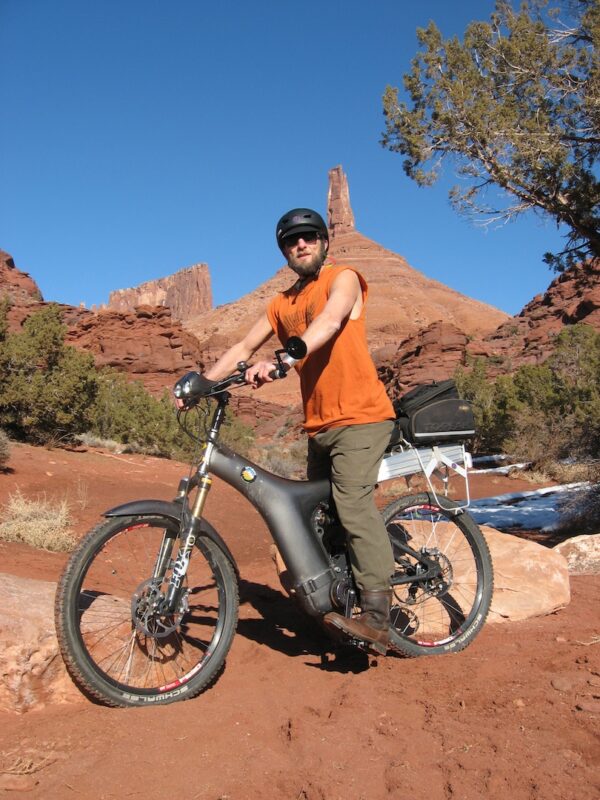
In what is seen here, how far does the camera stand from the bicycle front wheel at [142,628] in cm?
273

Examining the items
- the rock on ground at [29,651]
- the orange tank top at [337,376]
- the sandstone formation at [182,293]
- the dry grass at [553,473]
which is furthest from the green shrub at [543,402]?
the sandstone formation at [182,293]

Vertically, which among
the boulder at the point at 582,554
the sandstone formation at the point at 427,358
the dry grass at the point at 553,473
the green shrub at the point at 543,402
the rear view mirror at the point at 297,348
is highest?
the sandstone formation at the point at 427,358

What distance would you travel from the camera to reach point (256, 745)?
2416 millimetres

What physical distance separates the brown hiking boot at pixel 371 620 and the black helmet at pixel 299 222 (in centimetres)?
197

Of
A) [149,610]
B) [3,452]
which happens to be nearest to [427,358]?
[3,452]

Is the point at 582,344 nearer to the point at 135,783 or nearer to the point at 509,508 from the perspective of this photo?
the point at 509,508

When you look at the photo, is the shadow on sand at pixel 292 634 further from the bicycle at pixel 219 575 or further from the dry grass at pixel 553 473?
the dry grass at pixel 553 473

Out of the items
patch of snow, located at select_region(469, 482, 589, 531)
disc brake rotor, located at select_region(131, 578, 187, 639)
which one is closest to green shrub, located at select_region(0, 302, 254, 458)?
patch of snow, located at select_region(469, 482, 589, 531)

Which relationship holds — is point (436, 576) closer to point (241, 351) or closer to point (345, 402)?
point (345, 402)

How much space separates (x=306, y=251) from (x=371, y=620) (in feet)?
6.63

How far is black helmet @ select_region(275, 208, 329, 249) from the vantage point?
11.2 ft

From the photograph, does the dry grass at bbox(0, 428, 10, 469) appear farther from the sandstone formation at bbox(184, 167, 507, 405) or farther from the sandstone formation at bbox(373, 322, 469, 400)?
the sandstone formation at bbox(184, 167, 507, 405)

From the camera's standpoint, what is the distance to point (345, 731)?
2.53m

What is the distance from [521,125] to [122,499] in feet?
25.9
